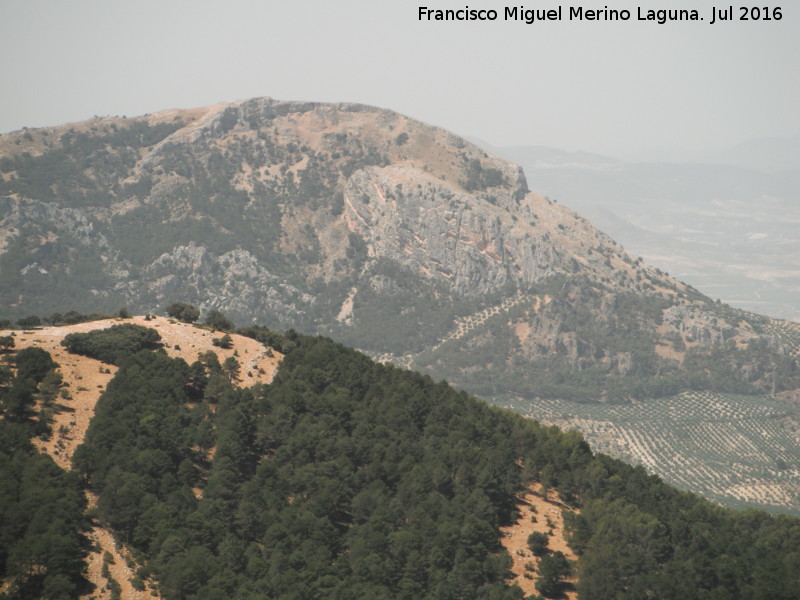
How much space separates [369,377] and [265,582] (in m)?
46.2

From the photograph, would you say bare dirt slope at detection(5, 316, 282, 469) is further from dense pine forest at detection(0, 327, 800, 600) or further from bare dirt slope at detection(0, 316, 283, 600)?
dense pine forest at detection(0, 327, 800, 600)

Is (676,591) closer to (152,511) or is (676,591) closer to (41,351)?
(152,511)

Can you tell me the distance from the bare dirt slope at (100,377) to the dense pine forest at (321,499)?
4.73ft

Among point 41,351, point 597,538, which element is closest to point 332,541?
point 597,538

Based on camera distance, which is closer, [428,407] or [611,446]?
[428,407]

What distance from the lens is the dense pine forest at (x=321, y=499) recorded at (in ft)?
224

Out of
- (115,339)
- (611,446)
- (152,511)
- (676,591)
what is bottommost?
(611,446)

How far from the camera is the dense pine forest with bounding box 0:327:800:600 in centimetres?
A: 6825

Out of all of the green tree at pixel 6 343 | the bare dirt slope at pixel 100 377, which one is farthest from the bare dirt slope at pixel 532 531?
the green tree at pixel 6 343

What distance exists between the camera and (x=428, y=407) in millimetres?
106688

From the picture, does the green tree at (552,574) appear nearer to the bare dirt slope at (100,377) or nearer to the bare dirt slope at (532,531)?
the bare dirt slope at (532,531)

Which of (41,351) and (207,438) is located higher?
(41,351)

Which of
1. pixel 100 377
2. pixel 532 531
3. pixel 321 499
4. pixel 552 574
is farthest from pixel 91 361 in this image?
pixel 552 574

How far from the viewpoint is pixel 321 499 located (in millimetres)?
80438
